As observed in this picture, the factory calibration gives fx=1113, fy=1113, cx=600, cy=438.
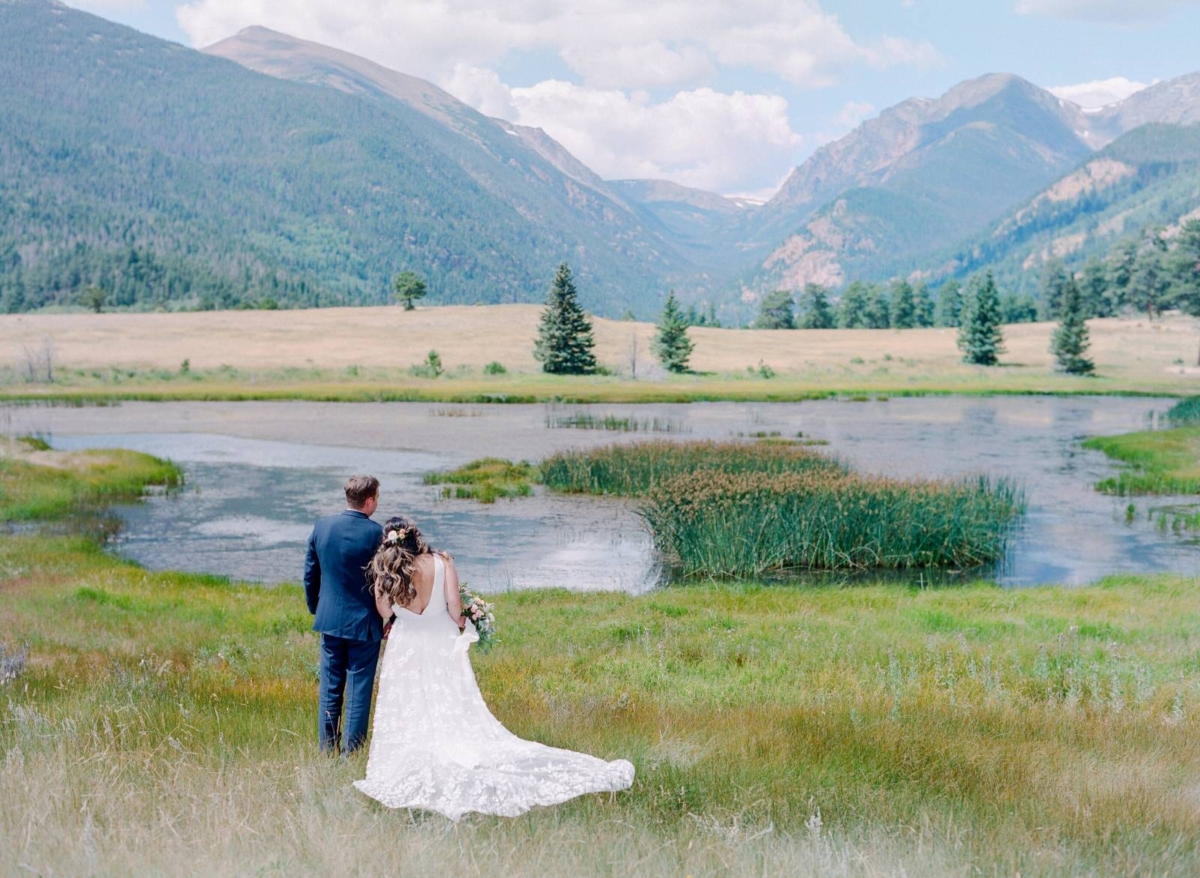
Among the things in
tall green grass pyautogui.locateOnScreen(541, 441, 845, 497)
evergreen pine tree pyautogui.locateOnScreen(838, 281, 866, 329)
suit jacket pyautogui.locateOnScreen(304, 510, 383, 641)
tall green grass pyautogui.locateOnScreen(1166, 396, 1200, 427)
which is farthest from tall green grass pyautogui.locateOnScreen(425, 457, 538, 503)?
evergreen pine tree pyautogui.locateOnScreen(838, 281, 866, 329)

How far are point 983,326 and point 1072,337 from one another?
8.03m

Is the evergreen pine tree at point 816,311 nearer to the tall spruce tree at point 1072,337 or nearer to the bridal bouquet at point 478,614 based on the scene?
the tall spruce tree at point 1072,337

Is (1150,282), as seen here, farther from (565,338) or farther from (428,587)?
(428,587)

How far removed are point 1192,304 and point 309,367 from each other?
297 ft

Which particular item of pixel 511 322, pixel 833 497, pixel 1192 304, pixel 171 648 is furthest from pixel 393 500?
pixel 1192 304

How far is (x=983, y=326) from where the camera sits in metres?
101

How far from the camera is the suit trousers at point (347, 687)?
720 centimetres

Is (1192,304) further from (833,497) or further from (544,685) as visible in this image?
(544,685)

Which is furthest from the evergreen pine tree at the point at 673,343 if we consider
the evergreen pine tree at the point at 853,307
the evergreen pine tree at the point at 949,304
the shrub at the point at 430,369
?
the evergreen pine tree at the point at 949,304

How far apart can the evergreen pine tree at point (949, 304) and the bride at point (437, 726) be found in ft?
565

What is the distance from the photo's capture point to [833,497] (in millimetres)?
21938

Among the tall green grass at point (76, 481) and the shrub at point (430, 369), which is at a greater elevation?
the shrub at point (430, 369)

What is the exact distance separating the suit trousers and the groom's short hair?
906 millimetres

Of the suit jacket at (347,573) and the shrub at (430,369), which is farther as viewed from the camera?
the shrub at (430,369)
